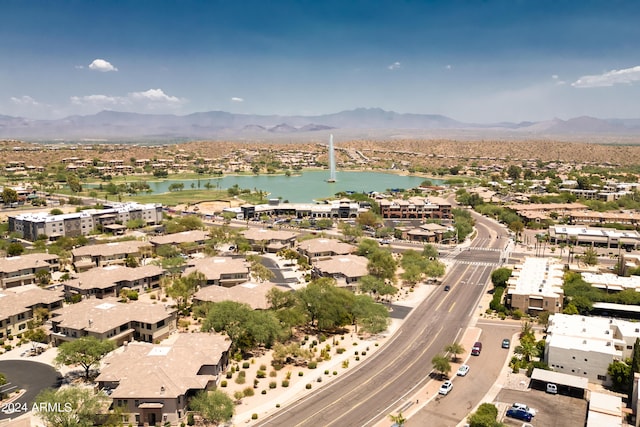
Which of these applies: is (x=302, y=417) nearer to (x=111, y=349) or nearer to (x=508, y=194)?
(x=111, y=349)

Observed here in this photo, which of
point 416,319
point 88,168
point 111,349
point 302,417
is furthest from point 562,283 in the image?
point 88,168

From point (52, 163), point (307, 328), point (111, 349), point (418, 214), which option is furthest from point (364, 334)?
point (52, 163)

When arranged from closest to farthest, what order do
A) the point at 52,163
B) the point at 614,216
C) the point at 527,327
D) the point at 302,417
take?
the point at 302,417 < the point at 527,327 < the point at 614,216 < the point at 52,163

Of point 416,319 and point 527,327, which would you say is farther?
point 416,319

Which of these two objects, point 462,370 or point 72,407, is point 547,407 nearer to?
point 462,370

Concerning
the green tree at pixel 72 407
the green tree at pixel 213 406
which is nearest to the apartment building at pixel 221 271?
the green tree at pixel 213 406

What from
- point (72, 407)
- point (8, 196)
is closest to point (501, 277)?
point (72, 407)

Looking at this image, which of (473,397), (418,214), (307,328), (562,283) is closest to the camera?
(473,397)
